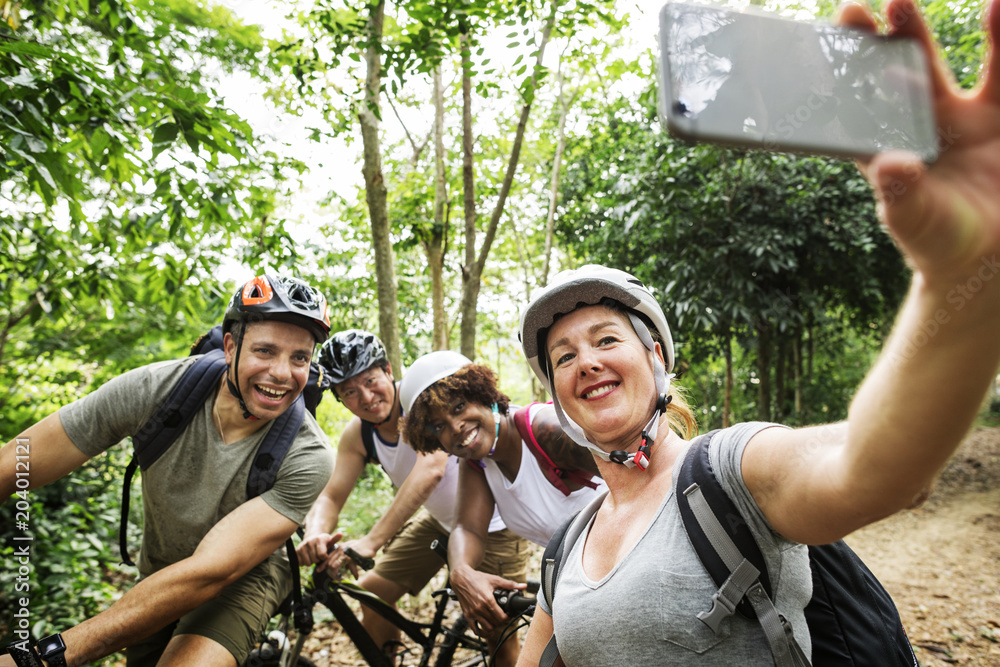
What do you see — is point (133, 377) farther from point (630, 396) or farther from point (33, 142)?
point (630, 396)

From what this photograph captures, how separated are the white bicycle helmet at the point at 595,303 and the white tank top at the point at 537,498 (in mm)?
977

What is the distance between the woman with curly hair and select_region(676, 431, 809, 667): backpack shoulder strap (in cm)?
142

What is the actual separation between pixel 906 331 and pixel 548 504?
8.17 ft

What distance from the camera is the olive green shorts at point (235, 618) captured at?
8.91 feet

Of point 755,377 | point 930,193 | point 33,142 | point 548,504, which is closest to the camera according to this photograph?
point 930,193

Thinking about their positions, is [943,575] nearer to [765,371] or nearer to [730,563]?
[765,371]

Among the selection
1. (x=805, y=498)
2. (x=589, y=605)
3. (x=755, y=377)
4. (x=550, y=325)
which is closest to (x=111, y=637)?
(x=589, y=605)

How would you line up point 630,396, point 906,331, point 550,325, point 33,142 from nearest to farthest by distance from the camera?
point 906,331
point 630,396
point 550,325
point 33,142

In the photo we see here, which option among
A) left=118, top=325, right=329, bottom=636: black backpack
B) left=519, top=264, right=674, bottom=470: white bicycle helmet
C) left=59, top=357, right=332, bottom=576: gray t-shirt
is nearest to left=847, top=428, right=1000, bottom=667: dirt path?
left=519, top=264, right=674, bottom=470: white bicycle helmet

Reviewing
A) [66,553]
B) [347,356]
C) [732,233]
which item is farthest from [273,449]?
[732,233]

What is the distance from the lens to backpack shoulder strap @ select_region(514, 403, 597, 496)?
2.99 metres

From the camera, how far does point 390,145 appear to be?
11906 millimetres

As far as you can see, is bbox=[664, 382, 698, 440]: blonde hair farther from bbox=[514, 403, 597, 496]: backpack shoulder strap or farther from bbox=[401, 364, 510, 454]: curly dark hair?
bbox=[401, 364, 510, 454]: curly dark hair

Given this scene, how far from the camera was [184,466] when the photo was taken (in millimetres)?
2814
